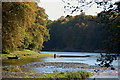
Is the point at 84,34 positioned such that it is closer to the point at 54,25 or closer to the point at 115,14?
the point at 54,25

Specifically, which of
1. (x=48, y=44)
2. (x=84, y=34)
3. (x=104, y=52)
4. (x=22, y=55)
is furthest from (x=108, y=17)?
(x=48, y=44)

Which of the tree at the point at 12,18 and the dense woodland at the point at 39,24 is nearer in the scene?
the dense woodland at the point at 39,24

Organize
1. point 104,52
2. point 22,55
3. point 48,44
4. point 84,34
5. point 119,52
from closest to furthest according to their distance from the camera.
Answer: point 119,52, point 104,52, point 22,55, point 84,34, point 48,44

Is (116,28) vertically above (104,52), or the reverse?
(116,28)

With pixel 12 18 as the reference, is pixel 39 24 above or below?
above

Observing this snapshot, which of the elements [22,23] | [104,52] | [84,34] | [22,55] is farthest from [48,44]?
[104,52]

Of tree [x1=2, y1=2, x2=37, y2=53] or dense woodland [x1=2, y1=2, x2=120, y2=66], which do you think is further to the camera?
tree [x1=2, y1=2, x2=37, y2=53]

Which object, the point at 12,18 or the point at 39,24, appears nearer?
the point at 12,18

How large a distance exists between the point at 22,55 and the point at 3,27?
82.3 ft

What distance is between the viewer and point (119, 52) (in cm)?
439

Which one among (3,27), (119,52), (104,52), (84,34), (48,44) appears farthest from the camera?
(48,44)

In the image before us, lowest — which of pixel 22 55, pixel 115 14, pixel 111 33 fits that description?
pixel 22 55

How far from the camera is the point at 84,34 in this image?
109m

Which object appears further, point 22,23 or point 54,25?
point 54,25
